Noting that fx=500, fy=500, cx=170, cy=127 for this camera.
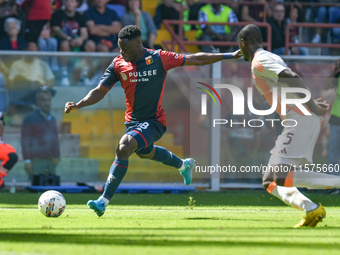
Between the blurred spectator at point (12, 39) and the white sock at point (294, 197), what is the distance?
743cm

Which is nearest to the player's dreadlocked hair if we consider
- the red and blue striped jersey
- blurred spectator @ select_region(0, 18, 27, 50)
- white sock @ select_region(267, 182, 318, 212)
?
the red and blue striped jersey

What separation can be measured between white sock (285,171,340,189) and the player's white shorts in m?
0.17

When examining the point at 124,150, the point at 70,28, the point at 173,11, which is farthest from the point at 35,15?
the point at 124,150

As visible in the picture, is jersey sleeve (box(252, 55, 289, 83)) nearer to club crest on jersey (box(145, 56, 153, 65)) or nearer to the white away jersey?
the white away jersey

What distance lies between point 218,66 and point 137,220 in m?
5.11

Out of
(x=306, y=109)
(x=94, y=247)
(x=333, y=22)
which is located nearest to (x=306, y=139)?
(x=306, y=109)

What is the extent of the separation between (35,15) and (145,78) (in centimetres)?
582

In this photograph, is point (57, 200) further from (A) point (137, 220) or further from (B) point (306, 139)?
(B) point (306, 139)

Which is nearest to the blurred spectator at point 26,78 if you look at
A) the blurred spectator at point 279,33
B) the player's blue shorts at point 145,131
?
the player's blue shorts at point 145,131

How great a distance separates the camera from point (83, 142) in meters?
9.98

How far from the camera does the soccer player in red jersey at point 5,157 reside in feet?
31.0

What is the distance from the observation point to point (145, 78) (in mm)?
6383

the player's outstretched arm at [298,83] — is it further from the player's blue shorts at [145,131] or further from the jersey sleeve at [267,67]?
the player's blue shorts at [145,131]

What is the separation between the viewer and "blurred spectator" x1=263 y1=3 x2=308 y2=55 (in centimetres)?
1181
